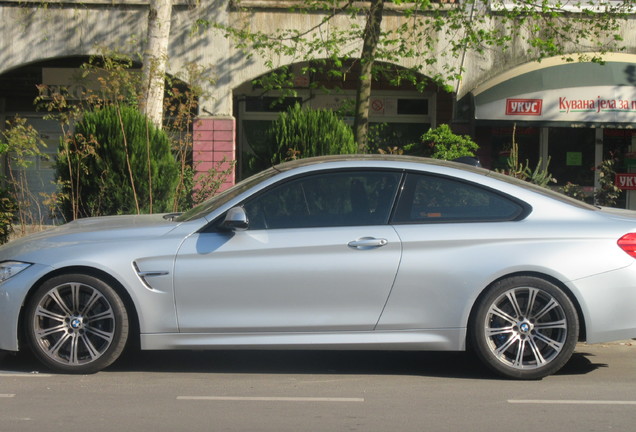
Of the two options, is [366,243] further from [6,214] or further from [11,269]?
[6,214]

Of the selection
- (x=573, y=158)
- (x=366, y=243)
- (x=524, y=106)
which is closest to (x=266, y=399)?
(x=366, y=243)

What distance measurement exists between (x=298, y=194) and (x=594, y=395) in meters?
2.43

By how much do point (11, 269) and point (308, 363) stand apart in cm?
229

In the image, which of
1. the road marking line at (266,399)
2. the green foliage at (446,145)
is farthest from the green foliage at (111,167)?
the road marking line at (266,399)

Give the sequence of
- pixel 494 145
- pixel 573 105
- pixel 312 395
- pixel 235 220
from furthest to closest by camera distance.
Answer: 1. pixel 494 145
2. pixel 573 105
3. pixel 235 220
4. pixel 312 395

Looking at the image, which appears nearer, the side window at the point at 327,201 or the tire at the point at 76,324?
the tire at the point at 76,324

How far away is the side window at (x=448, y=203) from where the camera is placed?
625 cm

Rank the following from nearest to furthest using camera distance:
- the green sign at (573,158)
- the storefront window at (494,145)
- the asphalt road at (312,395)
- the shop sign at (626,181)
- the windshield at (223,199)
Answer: the asphalt road at (312,395) < the windshield at (223,199) < the storefront window at (494,145) < the shop sign at (626,181) < the green sign at (573,158)

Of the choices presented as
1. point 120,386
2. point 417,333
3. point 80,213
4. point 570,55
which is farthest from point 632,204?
point 120,386

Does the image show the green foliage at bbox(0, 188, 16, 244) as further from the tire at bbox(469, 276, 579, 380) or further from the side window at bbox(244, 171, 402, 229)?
the tire at bbox(469, 276, 579, 380)

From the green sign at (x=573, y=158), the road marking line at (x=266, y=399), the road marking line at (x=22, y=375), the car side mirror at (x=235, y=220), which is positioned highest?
the green sign at (x=573, y=158)

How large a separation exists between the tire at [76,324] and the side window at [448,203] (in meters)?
2.08

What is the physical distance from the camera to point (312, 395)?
5789 millimetres

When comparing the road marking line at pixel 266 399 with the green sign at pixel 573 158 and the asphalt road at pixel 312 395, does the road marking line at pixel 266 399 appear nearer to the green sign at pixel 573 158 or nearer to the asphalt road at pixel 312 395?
the asphalt road at pixel 312 395
